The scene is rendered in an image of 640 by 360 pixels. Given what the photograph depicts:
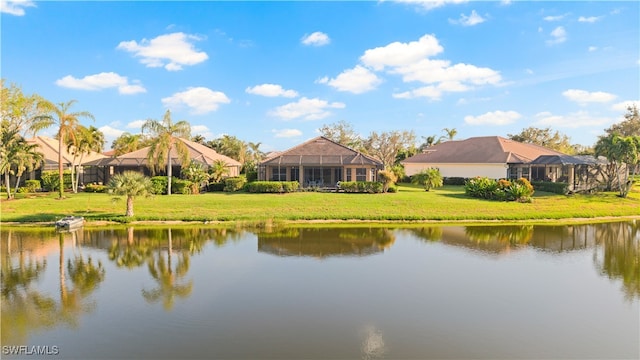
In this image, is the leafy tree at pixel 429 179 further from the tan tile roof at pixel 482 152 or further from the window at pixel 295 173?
the window at pixel 295 173

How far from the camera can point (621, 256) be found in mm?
19438

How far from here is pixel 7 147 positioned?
117 ft

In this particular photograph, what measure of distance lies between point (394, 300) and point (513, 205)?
23.3m

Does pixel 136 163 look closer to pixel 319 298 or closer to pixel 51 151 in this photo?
pixel 51 151

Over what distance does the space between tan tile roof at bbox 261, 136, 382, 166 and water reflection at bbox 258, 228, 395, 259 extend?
15924 mm

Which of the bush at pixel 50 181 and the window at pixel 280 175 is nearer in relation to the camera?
the bush at pixel 50 181

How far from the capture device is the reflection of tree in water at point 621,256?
15.5 metres

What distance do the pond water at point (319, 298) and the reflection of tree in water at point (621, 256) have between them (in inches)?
3.4

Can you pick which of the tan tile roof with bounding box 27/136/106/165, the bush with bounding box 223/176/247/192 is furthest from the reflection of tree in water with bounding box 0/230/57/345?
the tan tile roof with bounding box 27/136/106/165

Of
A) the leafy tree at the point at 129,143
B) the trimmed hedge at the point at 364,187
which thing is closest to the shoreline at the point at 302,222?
the trimmed hedge at the point at 364,187

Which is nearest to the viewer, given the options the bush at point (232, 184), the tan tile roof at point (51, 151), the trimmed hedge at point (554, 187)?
the trimmed hedge at point (554, 187)

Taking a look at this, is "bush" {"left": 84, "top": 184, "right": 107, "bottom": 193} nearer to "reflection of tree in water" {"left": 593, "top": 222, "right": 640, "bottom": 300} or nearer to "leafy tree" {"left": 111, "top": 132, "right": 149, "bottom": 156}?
"leafy tree" {"left": 111, "top": 132, "right": 149, "bottom": 156}

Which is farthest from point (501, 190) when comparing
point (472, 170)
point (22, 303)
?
point (22, 303)

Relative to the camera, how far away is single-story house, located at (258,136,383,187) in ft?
138
